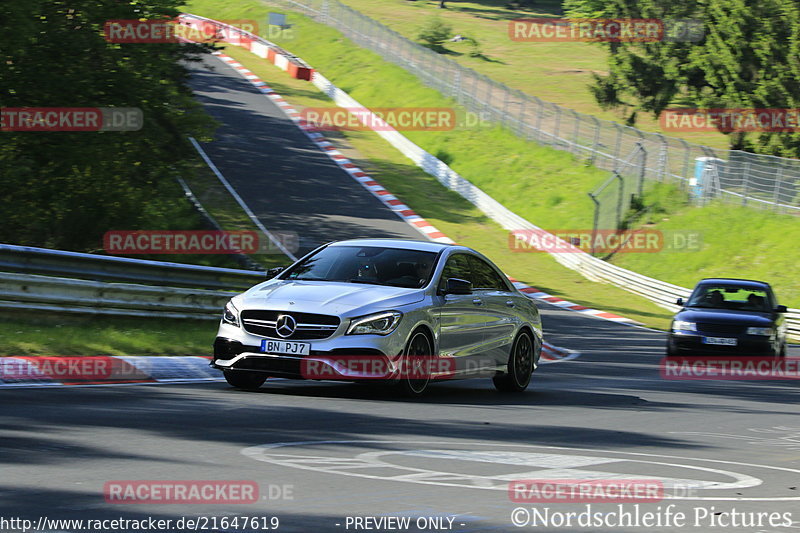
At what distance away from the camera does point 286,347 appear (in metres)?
10.8

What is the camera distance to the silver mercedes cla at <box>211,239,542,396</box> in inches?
424

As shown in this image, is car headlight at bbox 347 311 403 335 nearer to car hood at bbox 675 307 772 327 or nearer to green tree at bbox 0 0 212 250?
car hood at bbox 675 307 772 327

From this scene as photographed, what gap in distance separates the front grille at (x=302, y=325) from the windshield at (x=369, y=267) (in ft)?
3.26

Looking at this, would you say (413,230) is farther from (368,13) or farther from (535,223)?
(368,13)

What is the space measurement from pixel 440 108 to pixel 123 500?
47297 millimetres

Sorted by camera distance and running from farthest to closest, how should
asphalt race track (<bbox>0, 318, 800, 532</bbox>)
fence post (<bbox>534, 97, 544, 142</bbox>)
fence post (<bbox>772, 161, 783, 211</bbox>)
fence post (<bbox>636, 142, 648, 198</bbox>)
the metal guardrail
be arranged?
fence post (<bbox>534, 97, 544, 142</bbox>)
fence post (<bbox>636, 142, 648, 198</bbox>)
fence post (<bbox>772, 161, 783, 211</bbox>)
the metal guardrail
asphalt race track (<bbox>0, 318, 800, 532</bbox>)

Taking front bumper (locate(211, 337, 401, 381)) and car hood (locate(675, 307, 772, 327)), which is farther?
car hood (locate(675, 307, 772, 327))

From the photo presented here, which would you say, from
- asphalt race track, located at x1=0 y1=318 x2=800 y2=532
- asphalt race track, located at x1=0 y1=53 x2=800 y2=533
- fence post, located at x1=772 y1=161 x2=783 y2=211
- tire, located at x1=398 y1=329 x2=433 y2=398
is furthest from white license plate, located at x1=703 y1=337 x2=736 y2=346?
fence post, located at x1=772 y1=161 x2=783 y2=211

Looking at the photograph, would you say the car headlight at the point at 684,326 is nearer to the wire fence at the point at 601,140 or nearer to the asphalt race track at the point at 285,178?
the asphalt race track at the point at 285,178

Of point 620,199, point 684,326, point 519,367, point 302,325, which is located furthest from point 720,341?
point 620,199

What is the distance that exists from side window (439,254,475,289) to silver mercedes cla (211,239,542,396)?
0.01 metres

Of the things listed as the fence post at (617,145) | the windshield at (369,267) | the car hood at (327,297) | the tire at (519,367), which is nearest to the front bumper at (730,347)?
the tire at (519,367)

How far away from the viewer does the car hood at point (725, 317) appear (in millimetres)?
19609

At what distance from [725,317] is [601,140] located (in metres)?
24.7
